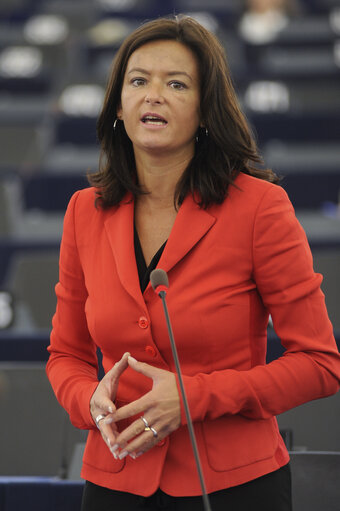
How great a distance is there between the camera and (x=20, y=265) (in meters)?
2.62

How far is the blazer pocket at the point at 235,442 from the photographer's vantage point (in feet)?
3.04

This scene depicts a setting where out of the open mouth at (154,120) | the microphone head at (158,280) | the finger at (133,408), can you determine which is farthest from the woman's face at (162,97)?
the finger at (133,408)

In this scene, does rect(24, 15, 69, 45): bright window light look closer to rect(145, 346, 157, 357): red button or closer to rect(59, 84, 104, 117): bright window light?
→ rect(59, 84, 104, 117): bright window light

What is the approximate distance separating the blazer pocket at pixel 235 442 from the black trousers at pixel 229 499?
0.03 meters

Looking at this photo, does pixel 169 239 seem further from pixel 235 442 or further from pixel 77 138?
pixel 77 138

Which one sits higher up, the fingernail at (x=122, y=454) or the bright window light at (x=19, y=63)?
the fingernail at (x=122, y=454)

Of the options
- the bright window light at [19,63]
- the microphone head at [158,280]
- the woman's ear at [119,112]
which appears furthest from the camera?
the bright window light at [19,63]

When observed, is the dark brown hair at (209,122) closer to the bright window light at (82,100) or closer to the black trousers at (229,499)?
the black trousers at (229,499)

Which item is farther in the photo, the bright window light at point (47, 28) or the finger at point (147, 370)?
the bright window light at point (47, 28)

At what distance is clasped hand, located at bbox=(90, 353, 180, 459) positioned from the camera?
88 centimetres

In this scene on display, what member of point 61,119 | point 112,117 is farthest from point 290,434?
point 61,119

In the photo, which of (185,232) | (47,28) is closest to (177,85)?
(185,232)

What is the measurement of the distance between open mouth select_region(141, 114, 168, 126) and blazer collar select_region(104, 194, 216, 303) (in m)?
0.11

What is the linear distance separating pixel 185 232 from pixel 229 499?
1.09ft
